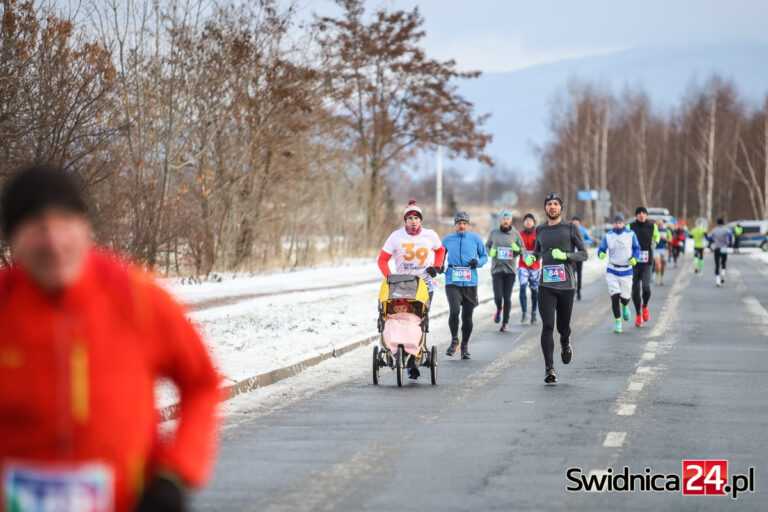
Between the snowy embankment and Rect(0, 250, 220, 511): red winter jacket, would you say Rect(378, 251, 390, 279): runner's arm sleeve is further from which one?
Rect(0, 250, 220, 511): red winter jacket

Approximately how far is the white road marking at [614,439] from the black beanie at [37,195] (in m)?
6.06

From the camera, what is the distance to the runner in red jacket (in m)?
2.86

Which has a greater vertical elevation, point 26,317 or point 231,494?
point 26,317

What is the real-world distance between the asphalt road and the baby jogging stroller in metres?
0.38

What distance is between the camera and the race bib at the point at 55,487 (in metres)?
2.85

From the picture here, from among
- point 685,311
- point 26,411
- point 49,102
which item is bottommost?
point 685,311

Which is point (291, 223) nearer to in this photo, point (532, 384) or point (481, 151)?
point (481, 151)

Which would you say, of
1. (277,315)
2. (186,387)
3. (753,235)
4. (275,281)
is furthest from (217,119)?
(753,235)

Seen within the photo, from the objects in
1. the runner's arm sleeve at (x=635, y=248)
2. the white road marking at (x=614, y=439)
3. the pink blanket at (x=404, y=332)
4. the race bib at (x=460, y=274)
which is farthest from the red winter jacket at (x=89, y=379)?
the runner's arm sleeve at (x=635, y=248)

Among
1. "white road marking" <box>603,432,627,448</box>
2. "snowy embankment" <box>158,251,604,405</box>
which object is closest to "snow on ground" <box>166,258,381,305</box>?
"snowy embankment" <box>158,251,604,405</box>

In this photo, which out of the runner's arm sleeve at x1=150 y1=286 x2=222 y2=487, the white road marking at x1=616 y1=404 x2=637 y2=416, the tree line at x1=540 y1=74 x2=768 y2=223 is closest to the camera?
the runner's arm sleeve at x1=150 y1=286 x2=222 y2=487

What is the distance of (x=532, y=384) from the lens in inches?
473

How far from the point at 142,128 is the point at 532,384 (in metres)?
14.9

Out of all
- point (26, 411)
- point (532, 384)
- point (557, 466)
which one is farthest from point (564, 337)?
point (26, 411)
